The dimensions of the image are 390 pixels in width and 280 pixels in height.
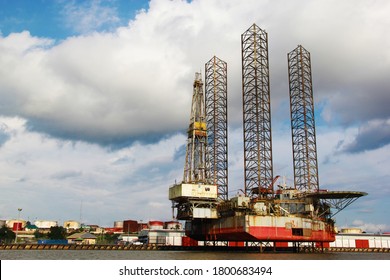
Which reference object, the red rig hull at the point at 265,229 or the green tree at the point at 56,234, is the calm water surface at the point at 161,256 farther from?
the green tree at the point at 56,234

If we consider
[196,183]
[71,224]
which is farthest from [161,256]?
[71,224]

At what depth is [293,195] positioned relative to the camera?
217 feet

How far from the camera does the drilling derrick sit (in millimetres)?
59688

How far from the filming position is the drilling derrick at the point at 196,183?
59688 mm

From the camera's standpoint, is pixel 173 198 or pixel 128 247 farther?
pixel 128 247

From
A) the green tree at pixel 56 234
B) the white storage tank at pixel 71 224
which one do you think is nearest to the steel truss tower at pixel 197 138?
the green tree at pixel 56 234

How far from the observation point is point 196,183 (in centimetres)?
6153

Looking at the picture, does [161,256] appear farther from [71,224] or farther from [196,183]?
[71,224]

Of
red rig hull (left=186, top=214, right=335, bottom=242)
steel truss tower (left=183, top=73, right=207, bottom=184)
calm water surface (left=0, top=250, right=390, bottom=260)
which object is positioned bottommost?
calm water surface (left=0, top=250, right=390, bottom=260)

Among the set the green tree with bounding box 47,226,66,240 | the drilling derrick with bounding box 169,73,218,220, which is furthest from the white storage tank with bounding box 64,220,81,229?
the drilling derrick with bounding box 169,73,218,220

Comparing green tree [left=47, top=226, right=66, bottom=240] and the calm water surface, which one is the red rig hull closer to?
the calm water surface

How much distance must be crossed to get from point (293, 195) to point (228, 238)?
41.3ft
